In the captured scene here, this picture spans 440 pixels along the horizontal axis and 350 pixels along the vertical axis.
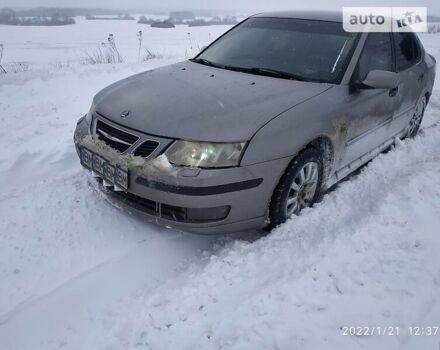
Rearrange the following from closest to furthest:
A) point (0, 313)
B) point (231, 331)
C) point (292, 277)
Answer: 1. point (231, 331)
2. point (0, 313)
3. point (292, 277)

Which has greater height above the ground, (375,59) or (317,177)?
(375,59)

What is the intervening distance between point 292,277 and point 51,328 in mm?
1431

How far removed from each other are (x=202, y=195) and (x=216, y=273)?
0.51 metres

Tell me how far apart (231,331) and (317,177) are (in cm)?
150

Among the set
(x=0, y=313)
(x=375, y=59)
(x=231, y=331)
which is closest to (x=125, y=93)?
(x=0, y=313)

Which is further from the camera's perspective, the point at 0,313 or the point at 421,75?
the point at 421,75

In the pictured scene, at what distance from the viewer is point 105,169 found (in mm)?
2604

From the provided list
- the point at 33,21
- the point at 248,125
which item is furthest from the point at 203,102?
the point at 33,21

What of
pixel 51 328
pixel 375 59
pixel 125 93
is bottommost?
pixel 51 328

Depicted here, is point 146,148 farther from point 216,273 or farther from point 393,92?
point 393,92

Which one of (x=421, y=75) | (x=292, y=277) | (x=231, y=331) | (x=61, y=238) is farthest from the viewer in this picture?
(x=421, y=75)

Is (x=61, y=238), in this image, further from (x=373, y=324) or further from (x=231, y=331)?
(x=373, y=324)

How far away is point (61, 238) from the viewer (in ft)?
9.15

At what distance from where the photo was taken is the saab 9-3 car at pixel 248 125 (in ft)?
7.95
